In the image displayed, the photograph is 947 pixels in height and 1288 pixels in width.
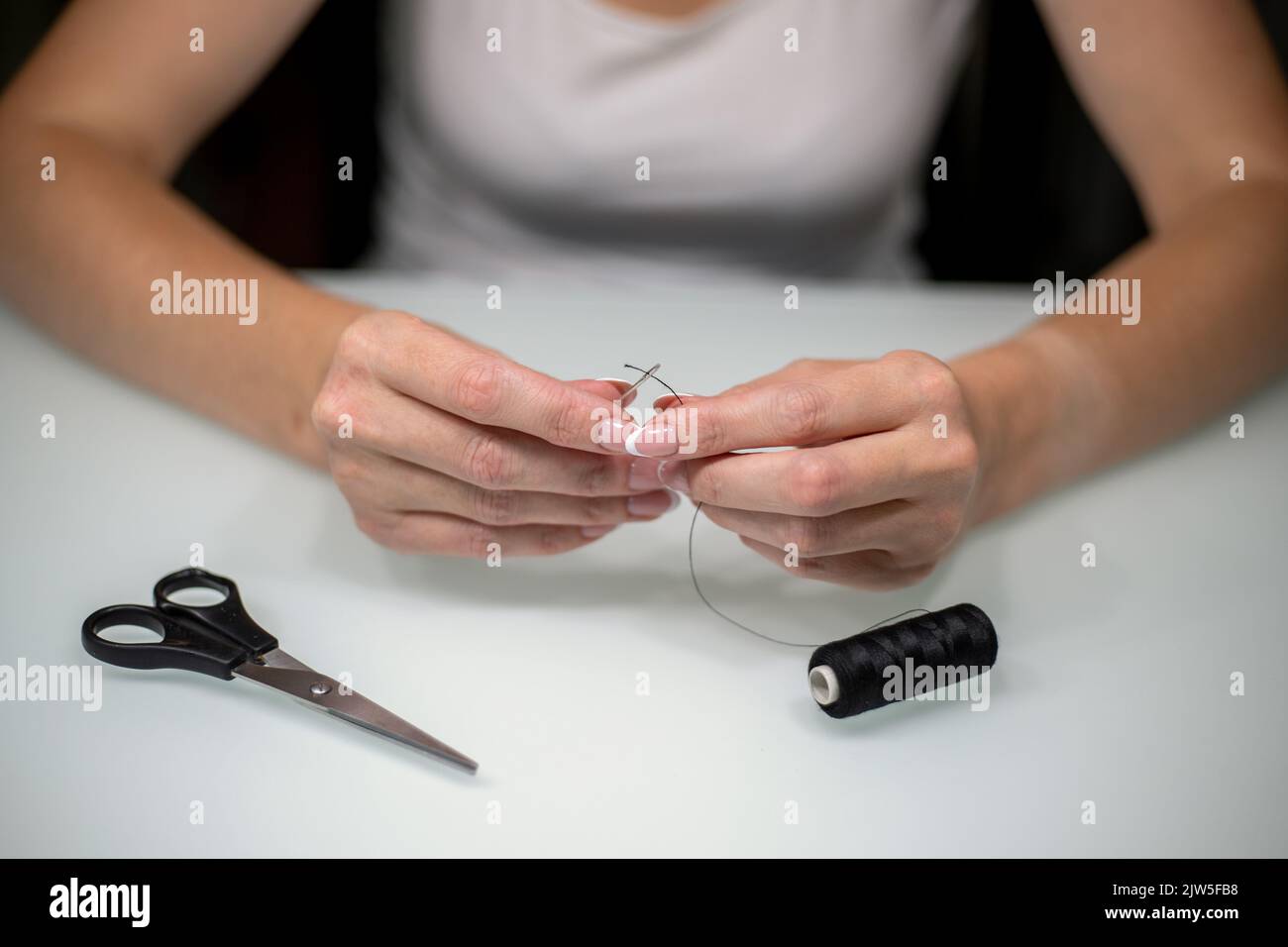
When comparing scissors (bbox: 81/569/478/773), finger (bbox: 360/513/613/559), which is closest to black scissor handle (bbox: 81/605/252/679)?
scissors (bbox: 81/569/478/773)

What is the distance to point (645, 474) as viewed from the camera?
28.4 inches

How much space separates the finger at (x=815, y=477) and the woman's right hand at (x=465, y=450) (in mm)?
61

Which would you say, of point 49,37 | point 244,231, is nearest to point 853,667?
point 49,37

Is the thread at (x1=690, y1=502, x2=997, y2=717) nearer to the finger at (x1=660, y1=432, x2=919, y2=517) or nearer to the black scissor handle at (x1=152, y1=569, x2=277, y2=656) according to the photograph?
the finger at (x1=660, y1=432, x2=919, y2=517)

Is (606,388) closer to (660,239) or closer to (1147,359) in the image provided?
(1147,359)

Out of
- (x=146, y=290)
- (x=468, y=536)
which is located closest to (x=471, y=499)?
(x=468, y=536)

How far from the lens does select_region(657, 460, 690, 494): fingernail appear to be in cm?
71

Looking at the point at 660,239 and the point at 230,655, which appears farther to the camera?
the point at 660,239

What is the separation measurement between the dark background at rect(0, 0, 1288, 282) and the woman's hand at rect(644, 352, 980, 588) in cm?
117

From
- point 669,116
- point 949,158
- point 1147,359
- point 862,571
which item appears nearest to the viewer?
point 862,571

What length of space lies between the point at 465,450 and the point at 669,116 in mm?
573

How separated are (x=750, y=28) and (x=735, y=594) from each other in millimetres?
634

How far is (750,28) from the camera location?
112 cm
